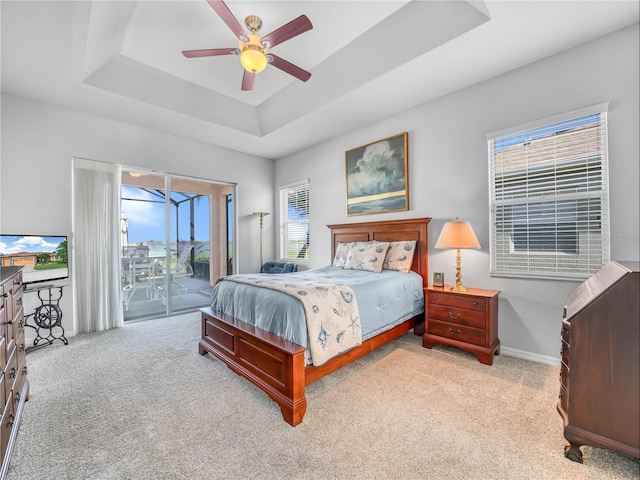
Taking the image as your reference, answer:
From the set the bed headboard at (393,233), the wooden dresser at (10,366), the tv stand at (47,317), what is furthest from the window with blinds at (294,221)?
the wooden dresser at (10,366)

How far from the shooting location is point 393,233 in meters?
3.79

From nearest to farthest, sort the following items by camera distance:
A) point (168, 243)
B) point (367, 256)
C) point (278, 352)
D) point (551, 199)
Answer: point (278, 352)
point (551, 199)
point (367, 256)
point (168, 243)

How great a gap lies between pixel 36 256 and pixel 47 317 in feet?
2.35

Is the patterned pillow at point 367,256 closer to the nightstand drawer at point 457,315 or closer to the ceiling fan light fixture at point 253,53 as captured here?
the nightstand drawer at point 457,315

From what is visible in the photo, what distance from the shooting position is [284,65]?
2.51 meters

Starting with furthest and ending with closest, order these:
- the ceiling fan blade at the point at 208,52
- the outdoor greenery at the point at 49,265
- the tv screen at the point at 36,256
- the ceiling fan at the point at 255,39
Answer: the outdoor greenery at the point at 49,265 < the tv screen at the point at 36,256 < the ceiling fan blade at the point at 208,52 < the ceiling fan at the point at 255,39

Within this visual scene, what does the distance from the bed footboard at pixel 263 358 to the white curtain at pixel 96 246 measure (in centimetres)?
204

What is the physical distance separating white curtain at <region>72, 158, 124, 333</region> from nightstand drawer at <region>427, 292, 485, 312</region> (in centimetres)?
422

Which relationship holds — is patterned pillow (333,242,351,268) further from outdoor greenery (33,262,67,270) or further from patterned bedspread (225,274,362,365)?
outdoor greenery (33,262,67,270)

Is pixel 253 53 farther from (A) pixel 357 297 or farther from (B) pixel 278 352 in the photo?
(B) pixel 278 352

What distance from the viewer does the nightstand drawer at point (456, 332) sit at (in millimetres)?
2699

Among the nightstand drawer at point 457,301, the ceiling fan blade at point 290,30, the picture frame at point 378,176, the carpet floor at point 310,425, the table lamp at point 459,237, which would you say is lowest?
the carpet floor at point 310,425

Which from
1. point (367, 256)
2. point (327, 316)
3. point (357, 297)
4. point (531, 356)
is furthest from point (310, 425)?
point (531, 356)

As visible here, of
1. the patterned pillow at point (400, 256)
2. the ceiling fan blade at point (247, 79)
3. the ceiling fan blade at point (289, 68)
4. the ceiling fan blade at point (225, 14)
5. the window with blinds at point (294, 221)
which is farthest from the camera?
the window with blinds at point (294, 221)
